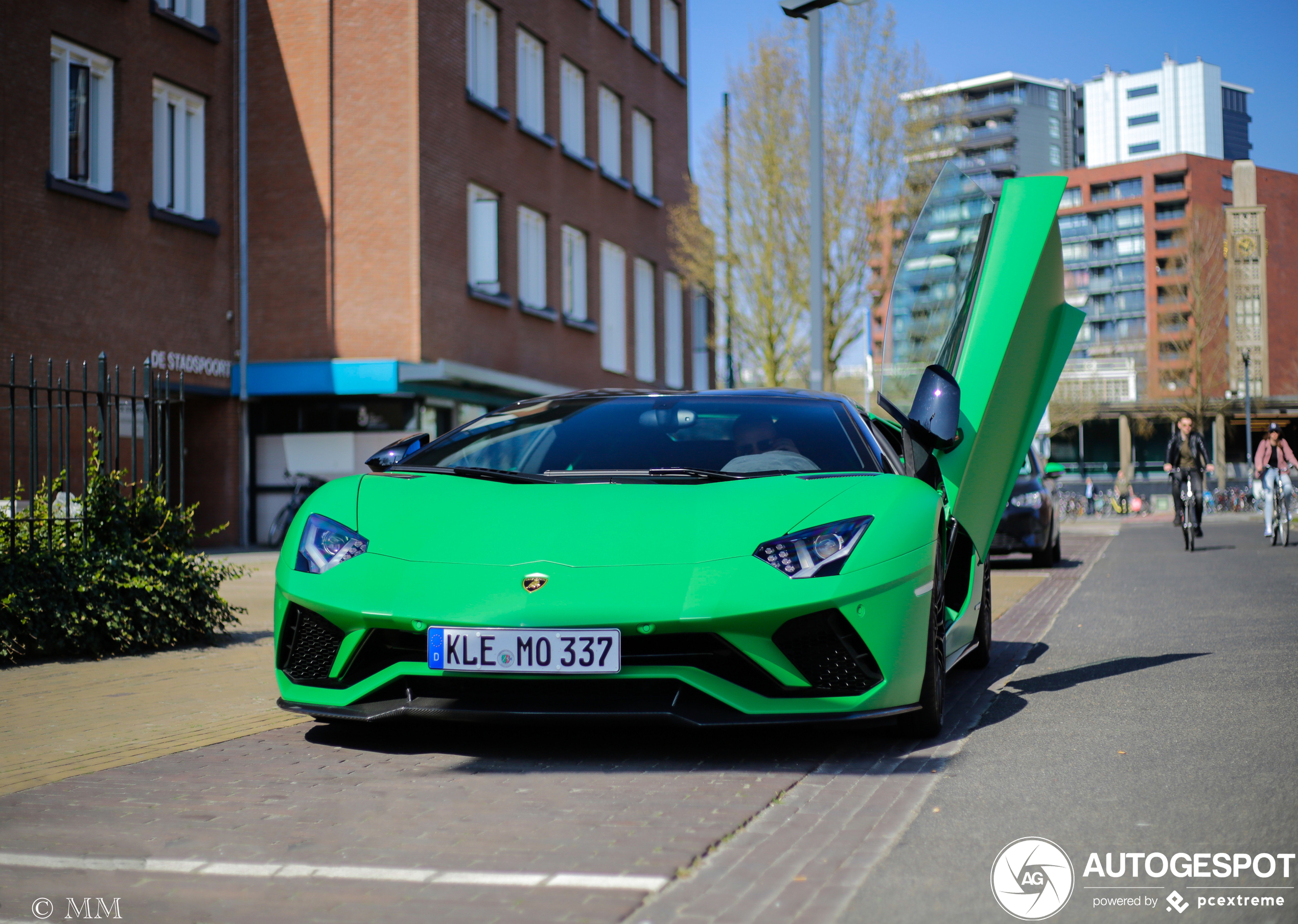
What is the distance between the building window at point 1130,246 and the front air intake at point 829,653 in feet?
348

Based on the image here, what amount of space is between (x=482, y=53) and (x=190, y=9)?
5.45m

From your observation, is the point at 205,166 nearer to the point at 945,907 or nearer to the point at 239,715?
the point at 239,715

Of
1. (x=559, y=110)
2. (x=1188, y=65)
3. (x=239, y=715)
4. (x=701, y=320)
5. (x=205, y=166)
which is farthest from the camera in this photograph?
(x=1188, y=65)

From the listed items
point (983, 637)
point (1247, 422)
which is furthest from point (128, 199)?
point (1247, 422)

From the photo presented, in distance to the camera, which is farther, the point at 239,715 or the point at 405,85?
the point at 405,85

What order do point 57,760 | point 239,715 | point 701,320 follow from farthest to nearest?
point 701,320 → point 239,715 → point 57,760

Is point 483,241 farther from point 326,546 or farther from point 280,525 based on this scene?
point 326,546

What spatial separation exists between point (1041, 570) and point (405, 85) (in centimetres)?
1270

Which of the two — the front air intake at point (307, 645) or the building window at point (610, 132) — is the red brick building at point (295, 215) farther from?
the front air intake at point (307, 645)

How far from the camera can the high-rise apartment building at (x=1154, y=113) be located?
119812mm

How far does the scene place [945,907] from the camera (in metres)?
2.98

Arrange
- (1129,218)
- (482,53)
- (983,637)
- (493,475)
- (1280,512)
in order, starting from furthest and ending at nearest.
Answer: (1129,218)
(482,53)
(1280,512)
(983,637)
(493,475)

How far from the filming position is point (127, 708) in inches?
229

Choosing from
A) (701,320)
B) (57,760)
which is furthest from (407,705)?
(701,320)
